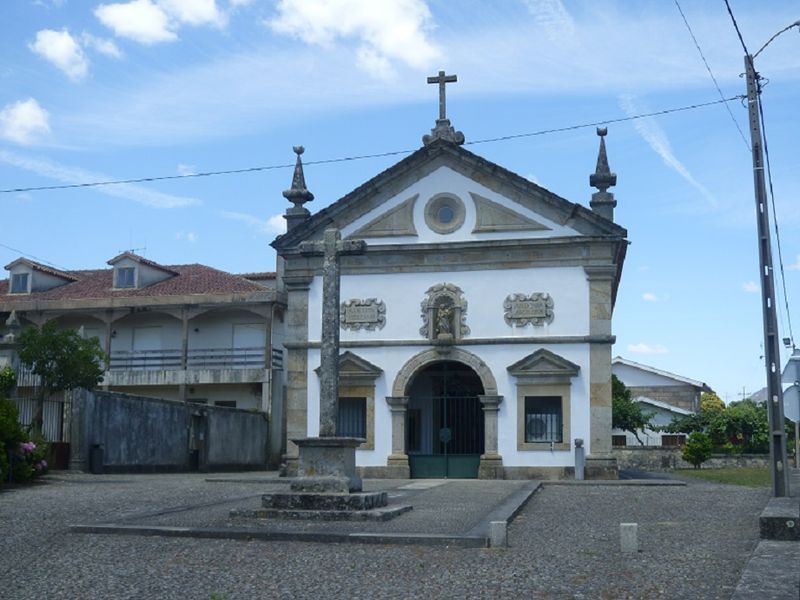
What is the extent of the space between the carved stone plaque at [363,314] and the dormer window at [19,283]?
750 inches

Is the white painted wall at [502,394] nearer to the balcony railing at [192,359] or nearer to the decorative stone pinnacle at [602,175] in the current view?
the decorative stone pinnacle at [602,175]

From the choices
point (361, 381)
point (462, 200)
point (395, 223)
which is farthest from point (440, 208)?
point (361, 381)

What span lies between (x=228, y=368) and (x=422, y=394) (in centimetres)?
1126

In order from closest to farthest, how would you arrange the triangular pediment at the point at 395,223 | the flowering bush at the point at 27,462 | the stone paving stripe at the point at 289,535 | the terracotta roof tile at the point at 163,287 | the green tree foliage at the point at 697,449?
the stone paving stripe at the point at 289,535 → the flowering bush at the point at 27,462 → the triangular pediment at the point at 395,223 → the green tree foliage at the point at 697,449 → the terracotta roof tile at the point at 163,287

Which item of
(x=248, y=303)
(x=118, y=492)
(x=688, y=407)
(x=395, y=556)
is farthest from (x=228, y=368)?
(x=688, y=407)

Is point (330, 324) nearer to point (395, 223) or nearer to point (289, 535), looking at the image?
point (289, 535)

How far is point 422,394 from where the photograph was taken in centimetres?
2742

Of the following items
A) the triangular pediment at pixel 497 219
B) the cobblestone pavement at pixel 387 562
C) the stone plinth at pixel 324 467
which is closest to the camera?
the cobblestone pavement at pixel 387 562

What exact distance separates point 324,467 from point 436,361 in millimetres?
11984

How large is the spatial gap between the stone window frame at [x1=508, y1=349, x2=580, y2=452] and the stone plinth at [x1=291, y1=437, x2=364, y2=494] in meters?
11.6

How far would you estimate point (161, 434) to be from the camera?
27.6m

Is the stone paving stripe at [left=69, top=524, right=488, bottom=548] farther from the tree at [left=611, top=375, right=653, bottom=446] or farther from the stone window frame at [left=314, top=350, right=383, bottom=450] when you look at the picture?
the tree at [left=611, top=375, right=653, bottom=446]

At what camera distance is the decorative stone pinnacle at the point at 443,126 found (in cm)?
2630

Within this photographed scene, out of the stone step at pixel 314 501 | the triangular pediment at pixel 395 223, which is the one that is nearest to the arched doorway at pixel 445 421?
the triangular pediment at pixel 395 223
